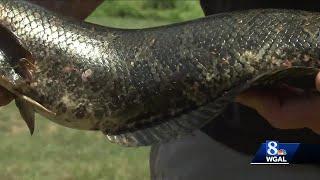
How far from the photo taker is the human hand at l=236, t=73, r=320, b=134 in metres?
2.05

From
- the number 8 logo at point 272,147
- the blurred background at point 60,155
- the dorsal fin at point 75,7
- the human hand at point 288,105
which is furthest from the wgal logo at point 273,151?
the blurred background at point 60,155

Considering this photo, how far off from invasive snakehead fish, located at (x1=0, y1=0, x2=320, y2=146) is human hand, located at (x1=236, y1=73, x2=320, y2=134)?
6 cm

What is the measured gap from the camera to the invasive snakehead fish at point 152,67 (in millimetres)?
1945

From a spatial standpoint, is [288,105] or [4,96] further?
[4,96]

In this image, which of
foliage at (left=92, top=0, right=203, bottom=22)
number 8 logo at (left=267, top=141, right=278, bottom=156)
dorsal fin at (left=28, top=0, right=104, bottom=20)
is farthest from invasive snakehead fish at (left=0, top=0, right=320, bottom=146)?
foliage at (left=92, top=0, right=203, bottom=22)

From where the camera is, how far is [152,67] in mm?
2010

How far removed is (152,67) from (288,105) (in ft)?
1.42

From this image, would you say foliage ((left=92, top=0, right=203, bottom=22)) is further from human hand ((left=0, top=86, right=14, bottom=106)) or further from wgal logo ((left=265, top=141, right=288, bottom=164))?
human hand ((left=0, top=86, right=14, bottom=106))

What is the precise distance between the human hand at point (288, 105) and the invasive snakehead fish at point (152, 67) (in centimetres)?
6

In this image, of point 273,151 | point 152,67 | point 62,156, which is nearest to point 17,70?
point 152,67

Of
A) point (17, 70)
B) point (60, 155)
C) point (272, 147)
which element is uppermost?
point (17, 70)

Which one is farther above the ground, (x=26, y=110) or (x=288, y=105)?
(x=288, y=105)

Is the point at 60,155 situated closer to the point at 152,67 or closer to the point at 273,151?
the point at 273,151

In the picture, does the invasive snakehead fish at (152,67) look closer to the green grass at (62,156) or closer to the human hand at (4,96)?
the human hand at (4,96)
